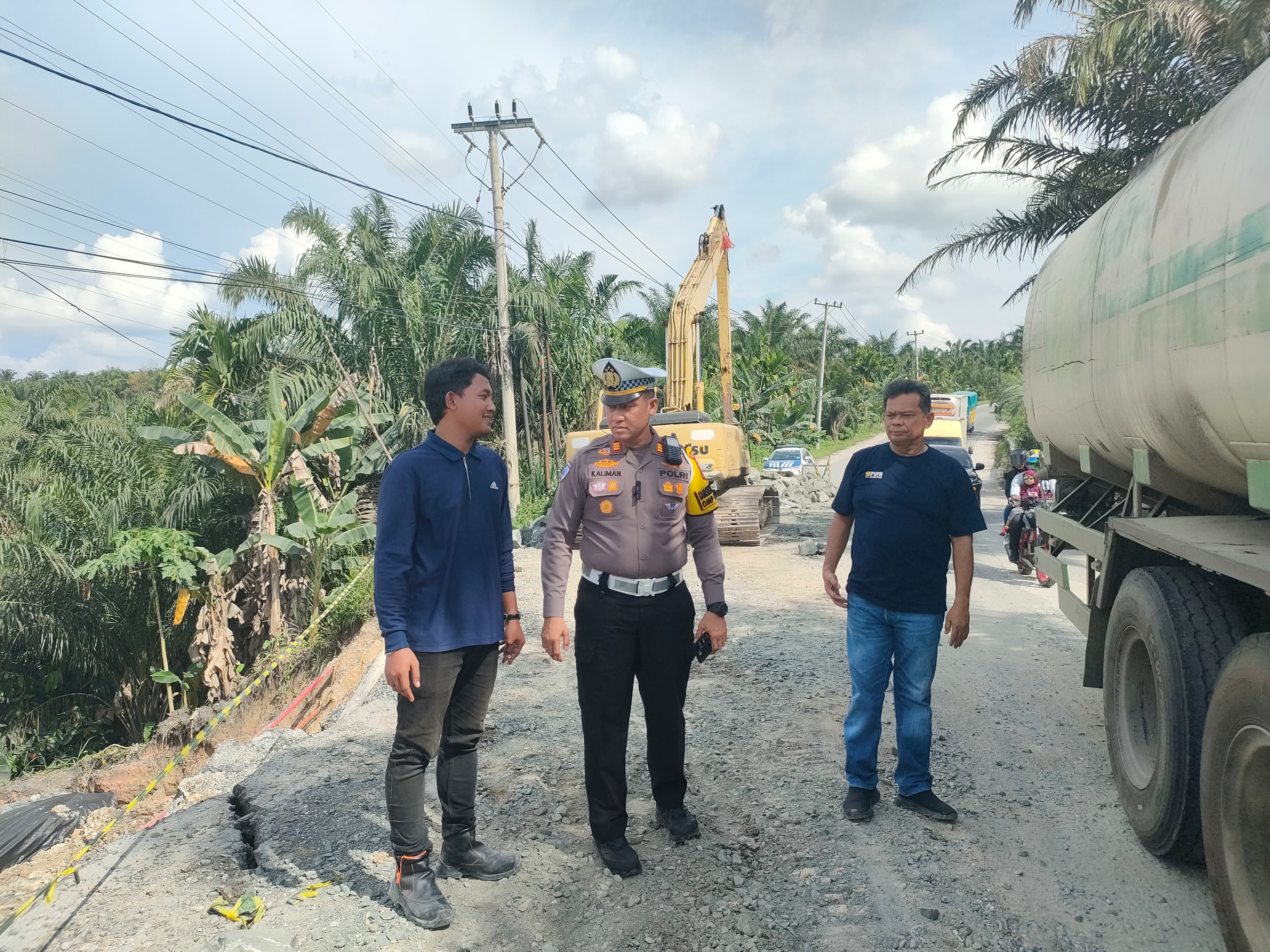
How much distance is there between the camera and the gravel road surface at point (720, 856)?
113 inches

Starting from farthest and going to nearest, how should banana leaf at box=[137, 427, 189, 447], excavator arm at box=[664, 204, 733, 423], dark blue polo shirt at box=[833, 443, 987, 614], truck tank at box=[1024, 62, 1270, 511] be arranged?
excavator arm at box=[664, 204, 733, 423] → banana leaf at box=[137, 427, 189, 447] → dark blue polo shirt at box=[833, 443, 987, 614] → truck tank at box=[1024, 62, 1270, 511]

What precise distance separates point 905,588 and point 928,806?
3.17 feet

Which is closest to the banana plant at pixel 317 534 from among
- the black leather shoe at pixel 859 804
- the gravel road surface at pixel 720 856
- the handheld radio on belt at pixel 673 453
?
the gravel road surface at pixel 720 856

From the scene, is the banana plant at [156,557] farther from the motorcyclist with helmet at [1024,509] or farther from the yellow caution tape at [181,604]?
the motorcyclist with helmet at [1024,509]

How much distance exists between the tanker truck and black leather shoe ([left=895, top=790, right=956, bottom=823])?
27.1 inches

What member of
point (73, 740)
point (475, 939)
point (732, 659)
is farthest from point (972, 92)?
point (73, 740)

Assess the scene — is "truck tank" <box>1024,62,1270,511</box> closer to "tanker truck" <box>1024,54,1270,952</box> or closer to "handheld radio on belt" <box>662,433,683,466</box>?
"tanker truck" <box>1024,54,1270,952</box>

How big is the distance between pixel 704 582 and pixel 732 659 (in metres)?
2.95

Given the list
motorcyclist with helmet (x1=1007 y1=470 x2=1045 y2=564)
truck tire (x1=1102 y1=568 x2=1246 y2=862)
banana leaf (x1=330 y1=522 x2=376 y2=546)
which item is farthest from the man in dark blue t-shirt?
banana leaf (x1=330 y1=522 x2=376 y2=546)

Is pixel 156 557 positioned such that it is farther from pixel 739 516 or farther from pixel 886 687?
pixel 886 687

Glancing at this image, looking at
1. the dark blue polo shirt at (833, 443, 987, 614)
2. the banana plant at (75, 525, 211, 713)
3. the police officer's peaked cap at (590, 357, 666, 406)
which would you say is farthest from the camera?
the banana plant at (75, 525, 211, 713)

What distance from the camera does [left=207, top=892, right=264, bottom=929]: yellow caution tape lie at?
9.68 feet

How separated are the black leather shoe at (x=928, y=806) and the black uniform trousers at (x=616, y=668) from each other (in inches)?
45.9

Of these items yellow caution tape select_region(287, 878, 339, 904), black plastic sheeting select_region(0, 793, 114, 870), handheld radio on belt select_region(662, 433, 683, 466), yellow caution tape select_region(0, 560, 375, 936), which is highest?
handheld radio on belt select_region(662, 433, 683, 466)
